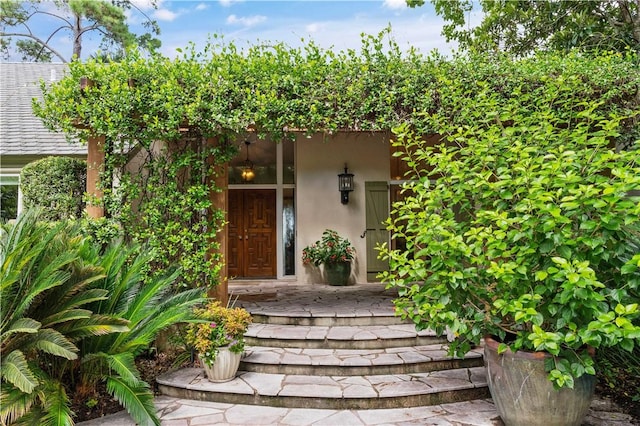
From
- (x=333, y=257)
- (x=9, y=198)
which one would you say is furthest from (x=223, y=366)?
(x=9, y=198)

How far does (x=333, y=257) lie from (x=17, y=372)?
5119 mm

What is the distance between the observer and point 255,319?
15.7 feet

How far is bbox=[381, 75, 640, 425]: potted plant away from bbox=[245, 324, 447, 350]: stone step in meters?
1.07

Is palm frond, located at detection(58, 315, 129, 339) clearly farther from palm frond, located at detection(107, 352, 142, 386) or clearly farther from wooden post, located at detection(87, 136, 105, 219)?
wooden post, located at detection(87, 136, 105, 219)

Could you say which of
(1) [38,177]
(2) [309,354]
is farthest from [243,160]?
(2) [309,354]

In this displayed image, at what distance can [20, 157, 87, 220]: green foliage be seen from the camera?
5754 millimetres

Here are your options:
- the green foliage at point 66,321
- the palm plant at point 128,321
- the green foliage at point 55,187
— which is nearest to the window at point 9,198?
the green foliage at point 55,187

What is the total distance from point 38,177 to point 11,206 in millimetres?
2278

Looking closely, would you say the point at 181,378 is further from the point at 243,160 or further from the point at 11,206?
the point at 11,206

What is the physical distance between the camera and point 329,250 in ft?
23.7

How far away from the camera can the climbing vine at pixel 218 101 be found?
4059 mm

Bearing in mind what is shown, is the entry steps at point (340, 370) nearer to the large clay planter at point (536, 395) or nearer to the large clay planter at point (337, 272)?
the large clay planter at point (536, 395)

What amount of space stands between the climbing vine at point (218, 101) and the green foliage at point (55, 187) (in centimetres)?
175

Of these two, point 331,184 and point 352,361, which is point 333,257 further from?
point 352,361
